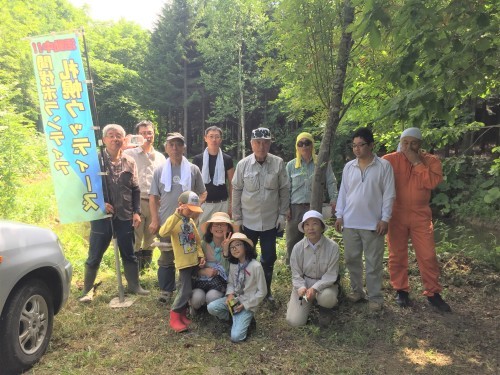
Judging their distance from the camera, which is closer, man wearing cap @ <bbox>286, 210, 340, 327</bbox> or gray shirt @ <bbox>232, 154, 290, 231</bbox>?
man wearing cap @ <bbox>286, 210, 340, 327</bbox>

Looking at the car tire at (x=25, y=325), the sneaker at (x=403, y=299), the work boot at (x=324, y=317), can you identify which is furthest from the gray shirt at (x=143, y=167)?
the sneaker at (x=403, y=299)

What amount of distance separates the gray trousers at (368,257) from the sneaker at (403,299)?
308mm

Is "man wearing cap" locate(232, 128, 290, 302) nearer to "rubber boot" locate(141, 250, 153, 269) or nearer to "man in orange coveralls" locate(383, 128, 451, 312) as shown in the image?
"man in orange coveralls" locate(383, 128, 451, 312)

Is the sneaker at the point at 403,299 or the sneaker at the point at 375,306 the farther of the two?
the sneaker at the point at 403,299

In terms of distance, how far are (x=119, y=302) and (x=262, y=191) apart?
2223mm

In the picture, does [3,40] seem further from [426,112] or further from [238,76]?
[426,112]

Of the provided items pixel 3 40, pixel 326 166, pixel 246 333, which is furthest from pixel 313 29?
pixel 3 40

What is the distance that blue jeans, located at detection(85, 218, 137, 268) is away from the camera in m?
4.65

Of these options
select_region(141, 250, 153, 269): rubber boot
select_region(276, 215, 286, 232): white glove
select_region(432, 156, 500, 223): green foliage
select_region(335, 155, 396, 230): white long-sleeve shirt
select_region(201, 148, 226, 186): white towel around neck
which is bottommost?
select_region(432, 156, 500, 223): green foliage

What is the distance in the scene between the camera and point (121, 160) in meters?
4.74

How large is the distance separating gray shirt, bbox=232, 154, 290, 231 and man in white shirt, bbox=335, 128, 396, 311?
31.9 inches

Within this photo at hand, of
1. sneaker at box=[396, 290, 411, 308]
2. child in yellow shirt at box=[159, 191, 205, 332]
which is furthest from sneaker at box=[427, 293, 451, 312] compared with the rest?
child in yellow shirt at box=[159, 191, 205, 332]

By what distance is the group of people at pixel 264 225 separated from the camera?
3939mm

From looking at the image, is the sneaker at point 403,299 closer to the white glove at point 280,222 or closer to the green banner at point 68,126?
the white glove at point 280,222
